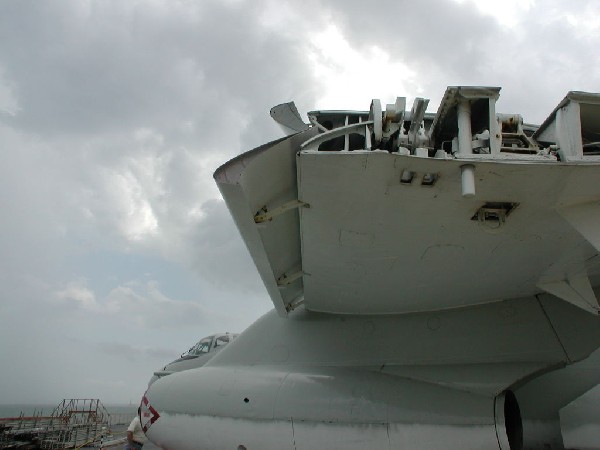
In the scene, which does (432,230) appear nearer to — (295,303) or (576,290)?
(576,290)

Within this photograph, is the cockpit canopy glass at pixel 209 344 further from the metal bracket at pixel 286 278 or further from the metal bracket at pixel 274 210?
the metal bracket at pixel 274 210

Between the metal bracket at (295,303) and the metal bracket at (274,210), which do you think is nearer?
the metal bracket at (274,210)

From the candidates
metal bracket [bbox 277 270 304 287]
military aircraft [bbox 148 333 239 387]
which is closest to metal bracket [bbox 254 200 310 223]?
metal bracket [bbox 277 270 304 287]

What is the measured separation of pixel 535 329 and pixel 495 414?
1268 millimetres

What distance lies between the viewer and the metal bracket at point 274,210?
4297 mm

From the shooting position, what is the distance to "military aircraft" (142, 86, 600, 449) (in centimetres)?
367

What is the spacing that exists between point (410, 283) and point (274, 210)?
249 cm

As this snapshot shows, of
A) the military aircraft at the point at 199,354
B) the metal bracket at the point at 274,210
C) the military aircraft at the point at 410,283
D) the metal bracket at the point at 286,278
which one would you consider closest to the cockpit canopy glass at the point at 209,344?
the military aircraft at the point at 199,354

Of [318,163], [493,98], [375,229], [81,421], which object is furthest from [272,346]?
[81,421]

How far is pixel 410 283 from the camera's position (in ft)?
19.5

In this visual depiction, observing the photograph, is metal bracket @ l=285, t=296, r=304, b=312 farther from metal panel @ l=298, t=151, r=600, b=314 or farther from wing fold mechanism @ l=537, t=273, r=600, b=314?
wing fold mechanism @ l=537, t=273, r=600, b=314

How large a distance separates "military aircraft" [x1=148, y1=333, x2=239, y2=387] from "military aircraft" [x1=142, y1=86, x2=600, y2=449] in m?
1.75

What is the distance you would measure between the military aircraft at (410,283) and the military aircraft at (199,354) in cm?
175

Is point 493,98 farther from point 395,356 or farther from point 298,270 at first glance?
point 395,356
